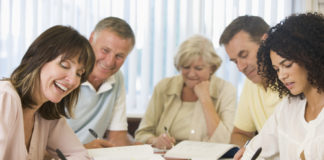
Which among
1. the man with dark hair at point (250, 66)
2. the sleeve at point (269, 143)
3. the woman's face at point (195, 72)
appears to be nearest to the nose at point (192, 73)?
the woman's face at point (195, 72)

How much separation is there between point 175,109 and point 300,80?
1.24 m

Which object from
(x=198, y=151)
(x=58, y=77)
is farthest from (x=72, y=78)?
(x=198, y=151)

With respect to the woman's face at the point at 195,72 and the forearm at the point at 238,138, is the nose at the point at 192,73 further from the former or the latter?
the forearm at the point at 238,138

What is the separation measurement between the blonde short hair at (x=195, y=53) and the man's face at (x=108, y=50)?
16.3 inches

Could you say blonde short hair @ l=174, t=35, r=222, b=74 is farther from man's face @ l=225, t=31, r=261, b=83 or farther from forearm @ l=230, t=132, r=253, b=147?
forearm @ l=230, t=132, r=253, b=147

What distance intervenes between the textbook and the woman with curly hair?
0.20 m

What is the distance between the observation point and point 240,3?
127 inches

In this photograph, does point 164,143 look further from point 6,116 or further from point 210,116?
point 6,116

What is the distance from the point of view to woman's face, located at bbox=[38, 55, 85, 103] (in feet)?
4.55

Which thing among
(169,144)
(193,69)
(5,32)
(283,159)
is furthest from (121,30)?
(5,32)

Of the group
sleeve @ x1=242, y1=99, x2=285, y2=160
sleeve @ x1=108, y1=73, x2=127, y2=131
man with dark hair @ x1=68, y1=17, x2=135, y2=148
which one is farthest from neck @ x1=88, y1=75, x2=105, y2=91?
sleeve @ x1=242, y1=99, x2=285, y2=160

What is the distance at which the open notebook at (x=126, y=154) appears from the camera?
5.00 feet

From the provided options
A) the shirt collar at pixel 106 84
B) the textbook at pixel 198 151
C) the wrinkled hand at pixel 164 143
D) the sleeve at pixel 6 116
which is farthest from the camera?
the shirt collar at pixel 106 84

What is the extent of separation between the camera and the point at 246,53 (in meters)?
2.04
